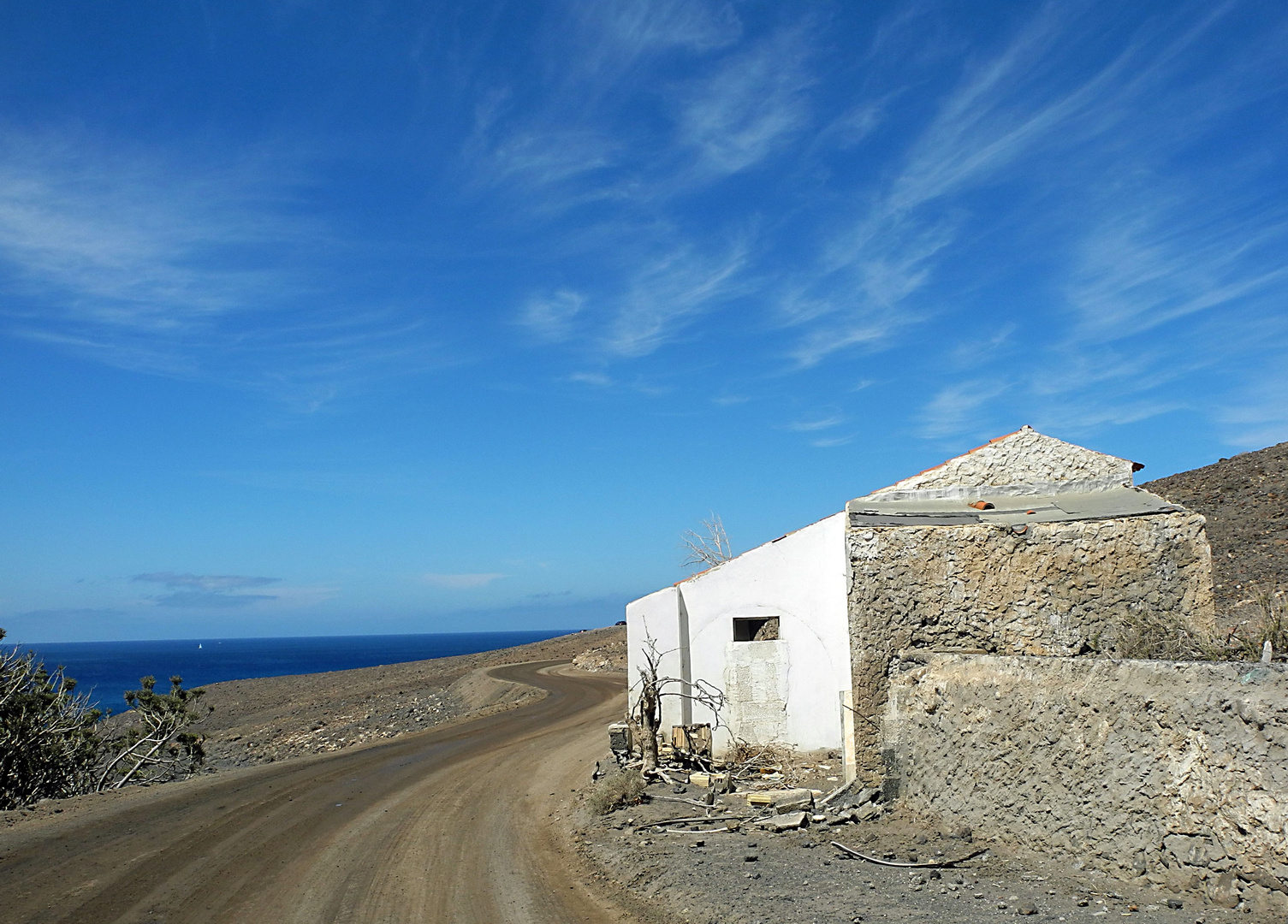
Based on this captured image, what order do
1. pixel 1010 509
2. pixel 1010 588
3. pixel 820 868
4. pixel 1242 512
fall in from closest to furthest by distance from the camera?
pixel 820 868
pixel 1010 588
pixel 1010 509
pixel 1242 512

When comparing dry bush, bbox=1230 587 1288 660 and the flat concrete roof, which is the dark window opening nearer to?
the flat concrete roof

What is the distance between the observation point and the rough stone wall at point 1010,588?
9.92m

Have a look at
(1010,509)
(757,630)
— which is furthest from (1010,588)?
(757,630)

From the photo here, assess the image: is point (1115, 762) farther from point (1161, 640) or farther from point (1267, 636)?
point (1161, 640)

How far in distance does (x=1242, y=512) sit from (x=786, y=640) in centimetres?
2483

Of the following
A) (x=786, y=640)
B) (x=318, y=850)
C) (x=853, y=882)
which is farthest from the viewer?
(x=786, y=640)

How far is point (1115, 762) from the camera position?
7234 millimetres

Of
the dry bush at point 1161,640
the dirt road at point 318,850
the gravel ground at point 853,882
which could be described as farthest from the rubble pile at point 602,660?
the dry bush at point 1161,640

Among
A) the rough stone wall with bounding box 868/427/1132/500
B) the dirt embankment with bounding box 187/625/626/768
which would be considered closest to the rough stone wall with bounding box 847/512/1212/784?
the rough stone wall with bounding box 868/427/1132/500

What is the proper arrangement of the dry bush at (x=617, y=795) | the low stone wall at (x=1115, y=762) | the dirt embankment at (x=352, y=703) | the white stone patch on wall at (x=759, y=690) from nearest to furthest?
the low stone wall at (x=1115, y=762) → the dry bush at (x=617, y=795) → the white stone patch on wall at (x=759, y=690) → the dirt embankment at (x=352, y=703)

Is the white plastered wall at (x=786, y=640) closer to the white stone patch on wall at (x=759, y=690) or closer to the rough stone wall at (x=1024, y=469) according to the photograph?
the white stone patch on wall at (x=759, y=690)

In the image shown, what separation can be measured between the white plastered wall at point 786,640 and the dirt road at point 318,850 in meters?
3.61

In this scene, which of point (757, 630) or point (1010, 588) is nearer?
point (1010, 588)

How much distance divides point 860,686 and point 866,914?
141 inches
